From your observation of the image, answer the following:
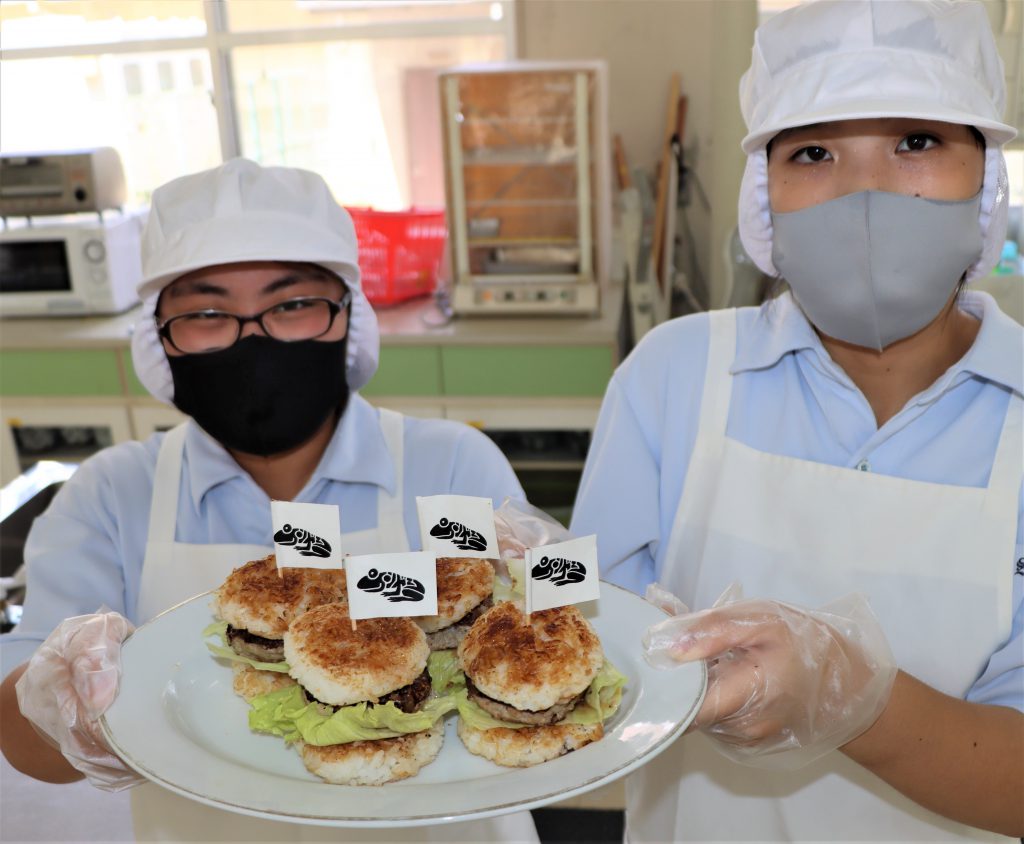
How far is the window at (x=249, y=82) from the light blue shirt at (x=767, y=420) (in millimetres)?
3167

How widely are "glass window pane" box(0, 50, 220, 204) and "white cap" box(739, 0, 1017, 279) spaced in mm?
3952

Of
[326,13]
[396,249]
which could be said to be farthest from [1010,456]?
[326,13]

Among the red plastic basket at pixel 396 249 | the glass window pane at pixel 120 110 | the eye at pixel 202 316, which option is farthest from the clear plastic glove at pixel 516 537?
the glass window pane at pixel 120 110

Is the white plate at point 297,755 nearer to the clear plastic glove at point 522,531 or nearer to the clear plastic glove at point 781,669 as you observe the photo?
the clear plastic glove at point 781,669

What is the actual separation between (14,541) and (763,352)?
212 cm

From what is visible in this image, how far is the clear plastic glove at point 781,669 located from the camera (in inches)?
45.8

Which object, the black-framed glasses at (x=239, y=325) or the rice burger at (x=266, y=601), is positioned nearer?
the rice burger at (x=266, y=601)

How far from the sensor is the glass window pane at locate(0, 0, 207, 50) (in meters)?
4.55

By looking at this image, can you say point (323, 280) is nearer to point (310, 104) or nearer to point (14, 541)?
point (14, 541)

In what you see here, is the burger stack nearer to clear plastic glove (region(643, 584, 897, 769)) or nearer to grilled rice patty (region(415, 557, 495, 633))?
grilled rice patty (region(415, 557, 495, 633))

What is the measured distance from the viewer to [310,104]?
184 inches

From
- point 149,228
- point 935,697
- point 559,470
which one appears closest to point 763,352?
point 935,697

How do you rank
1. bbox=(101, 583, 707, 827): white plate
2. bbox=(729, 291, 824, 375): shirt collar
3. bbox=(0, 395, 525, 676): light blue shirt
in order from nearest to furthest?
bbox=(101, 583, 707, 827): white plate, bbox=(729, 291, 824, 375): shirt collar, bbox=(0, 395, 525, 676): light blue shirt

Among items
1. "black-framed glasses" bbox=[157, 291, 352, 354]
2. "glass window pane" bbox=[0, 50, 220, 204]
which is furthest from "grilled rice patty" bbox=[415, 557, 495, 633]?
"glass window pane" bbox=[0, 50, 220, 204]
